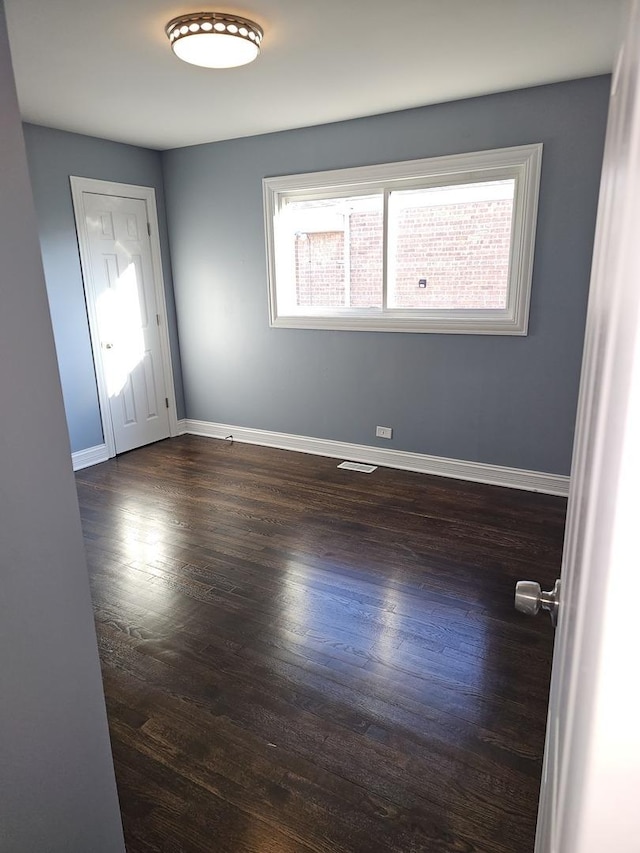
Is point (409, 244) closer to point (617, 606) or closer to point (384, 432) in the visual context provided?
point (384, 432)

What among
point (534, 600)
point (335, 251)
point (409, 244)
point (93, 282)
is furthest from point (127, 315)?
point (534, 600)

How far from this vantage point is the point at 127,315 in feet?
15.4

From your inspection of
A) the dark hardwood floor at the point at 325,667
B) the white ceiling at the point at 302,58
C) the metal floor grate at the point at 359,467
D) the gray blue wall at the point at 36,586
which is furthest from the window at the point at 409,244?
the gray blue wall at the point at 36,586

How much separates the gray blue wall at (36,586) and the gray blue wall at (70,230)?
3.23 m

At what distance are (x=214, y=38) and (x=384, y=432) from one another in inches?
111

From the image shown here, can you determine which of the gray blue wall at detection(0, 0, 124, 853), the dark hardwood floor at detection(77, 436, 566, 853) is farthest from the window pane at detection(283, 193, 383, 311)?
the gray blue wall at detection(0, 0, 124, 853)

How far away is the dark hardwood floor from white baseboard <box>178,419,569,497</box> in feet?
0.51

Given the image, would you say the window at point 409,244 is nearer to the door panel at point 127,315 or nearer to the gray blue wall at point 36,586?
the door panel at point 127,315

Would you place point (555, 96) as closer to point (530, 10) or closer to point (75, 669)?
point (530, 10)

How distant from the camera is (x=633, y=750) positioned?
33cm

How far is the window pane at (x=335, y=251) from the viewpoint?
13.3 feet

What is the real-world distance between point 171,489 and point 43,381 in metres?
3.13

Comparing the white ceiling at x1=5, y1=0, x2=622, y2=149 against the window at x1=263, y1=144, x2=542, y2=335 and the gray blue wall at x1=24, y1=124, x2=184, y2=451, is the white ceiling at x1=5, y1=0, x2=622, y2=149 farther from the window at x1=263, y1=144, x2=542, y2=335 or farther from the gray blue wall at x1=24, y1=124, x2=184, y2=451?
the window at x1=263, y1=144, x2=542, y2=335

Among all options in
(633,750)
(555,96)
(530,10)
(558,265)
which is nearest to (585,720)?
(633,750)
